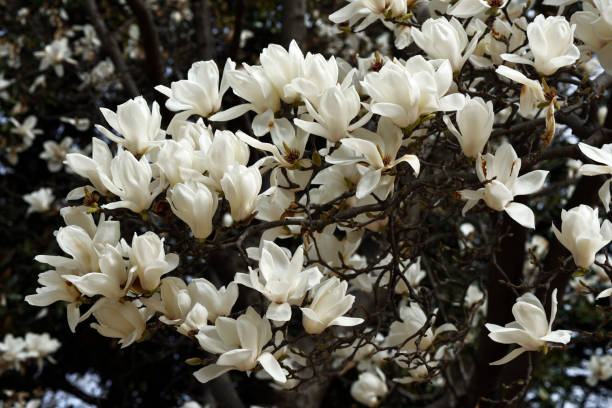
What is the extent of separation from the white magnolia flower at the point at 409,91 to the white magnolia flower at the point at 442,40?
0.11m

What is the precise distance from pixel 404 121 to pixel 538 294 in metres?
0.96

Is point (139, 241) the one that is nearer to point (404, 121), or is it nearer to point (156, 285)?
point (156, 285)

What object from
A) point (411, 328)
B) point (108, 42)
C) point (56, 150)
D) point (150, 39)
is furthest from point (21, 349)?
point (411, 328)

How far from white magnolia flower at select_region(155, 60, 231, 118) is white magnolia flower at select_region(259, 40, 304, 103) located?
0.35ft

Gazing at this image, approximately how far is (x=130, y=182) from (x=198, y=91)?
225 mm

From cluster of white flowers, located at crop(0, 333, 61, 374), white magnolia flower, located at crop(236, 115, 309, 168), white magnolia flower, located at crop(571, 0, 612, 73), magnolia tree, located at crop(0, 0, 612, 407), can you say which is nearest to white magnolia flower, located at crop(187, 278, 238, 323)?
magnolia tree, located at crop(0, 0, 612, 407)

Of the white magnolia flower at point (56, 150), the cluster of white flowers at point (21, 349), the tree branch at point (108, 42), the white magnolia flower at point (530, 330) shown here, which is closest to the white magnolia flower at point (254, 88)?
the white magnolia flower at point (530, 330)

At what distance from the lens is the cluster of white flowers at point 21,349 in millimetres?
3143

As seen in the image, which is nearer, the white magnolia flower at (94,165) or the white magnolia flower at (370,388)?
the white magnolia flower at (94,165)

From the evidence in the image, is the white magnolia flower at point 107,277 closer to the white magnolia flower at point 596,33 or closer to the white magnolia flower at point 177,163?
the white magnolia flower at point 177,163

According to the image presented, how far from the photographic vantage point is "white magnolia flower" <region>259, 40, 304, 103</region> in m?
1.06

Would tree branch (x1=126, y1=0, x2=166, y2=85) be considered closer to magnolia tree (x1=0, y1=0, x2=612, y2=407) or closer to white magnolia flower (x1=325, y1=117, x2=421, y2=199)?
magnolia tree (x1=0, y1=0, x2=612, y2=407)

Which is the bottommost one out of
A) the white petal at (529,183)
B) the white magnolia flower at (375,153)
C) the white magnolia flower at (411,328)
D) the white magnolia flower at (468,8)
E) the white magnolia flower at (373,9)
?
the white magnolia flower at (411,328)

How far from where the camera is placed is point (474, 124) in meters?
0.99
